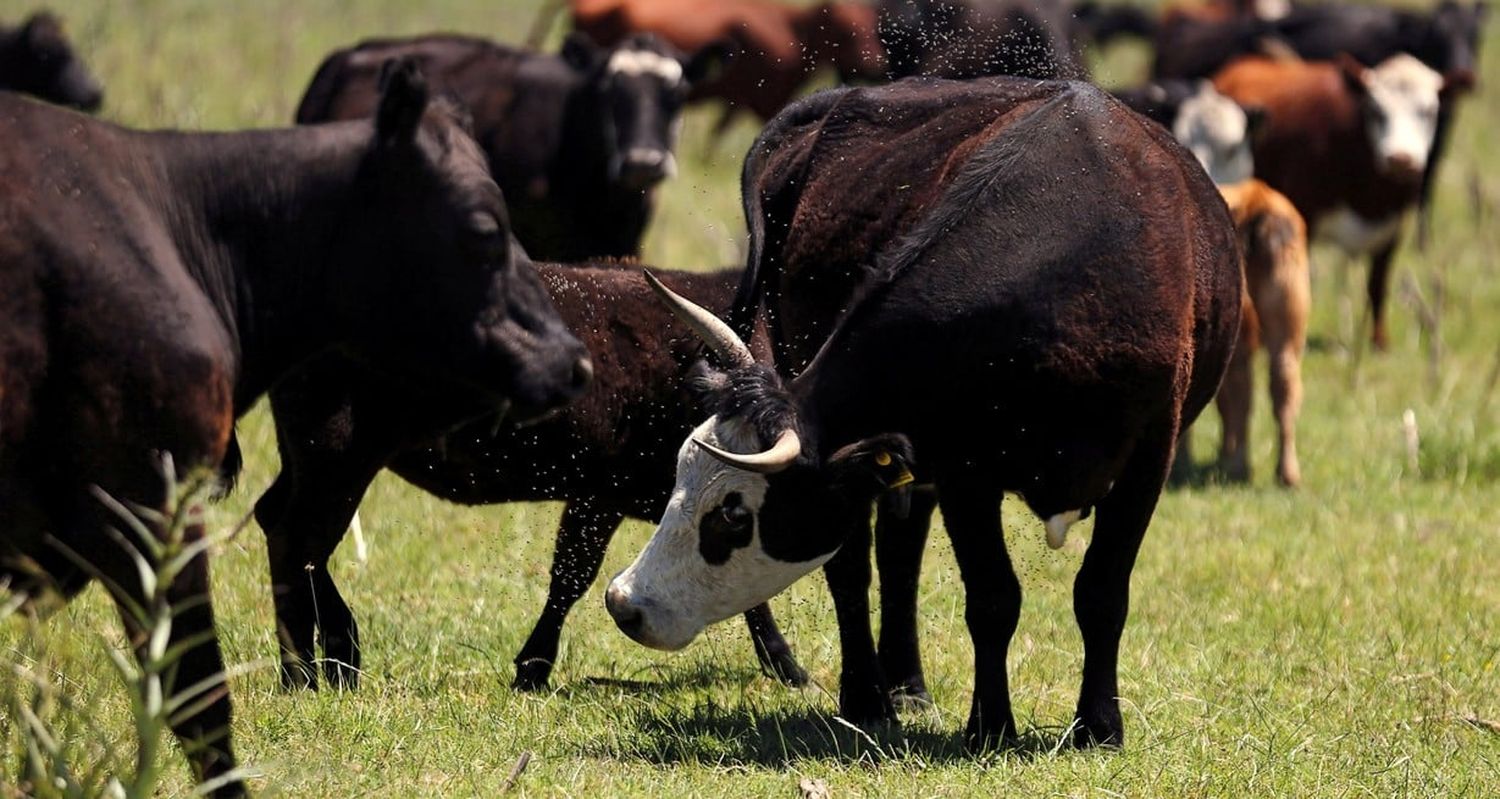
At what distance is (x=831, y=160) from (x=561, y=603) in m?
1.53

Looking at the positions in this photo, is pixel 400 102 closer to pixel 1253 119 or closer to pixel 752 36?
pixel 1253 119

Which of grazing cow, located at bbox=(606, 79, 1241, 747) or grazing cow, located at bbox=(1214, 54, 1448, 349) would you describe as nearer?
grazing cow, located at bbox=(606, 79, 1241, 747)

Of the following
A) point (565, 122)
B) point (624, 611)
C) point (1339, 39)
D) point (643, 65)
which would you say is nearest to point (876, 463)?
point (624, 611)

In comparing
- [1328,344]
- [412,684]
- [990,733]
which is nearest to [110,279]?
[412,684]

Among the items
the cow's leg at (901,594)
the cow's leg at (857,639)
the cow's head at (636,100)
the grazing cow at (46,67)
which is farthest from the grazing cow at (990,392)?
the grazing cow at (46,67)

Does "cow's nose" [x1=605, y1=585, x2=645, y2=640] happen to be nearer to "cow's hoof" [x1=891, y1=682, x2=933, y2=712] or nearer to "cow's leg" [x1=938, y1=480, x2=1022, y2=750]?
"cow's leg" [x1=938, y1=480, x2=1022, y2=750]

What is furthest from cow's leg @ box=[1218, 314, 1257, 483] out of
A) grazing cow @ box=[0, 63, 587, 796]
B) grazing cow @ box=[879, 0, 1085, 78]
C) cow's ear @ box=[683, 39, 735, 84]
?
grazing cow @ box=[0, 63, 587, 796]

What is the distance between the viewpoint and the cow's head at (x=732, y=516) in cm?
545

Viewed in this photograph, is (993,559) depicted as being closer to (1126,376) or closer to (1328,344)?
(1126,376)

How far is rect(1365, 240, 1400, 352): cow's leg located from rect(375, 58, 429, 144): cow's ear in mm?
10522

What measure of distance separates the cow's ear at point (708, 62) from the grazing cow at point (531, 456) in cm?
753

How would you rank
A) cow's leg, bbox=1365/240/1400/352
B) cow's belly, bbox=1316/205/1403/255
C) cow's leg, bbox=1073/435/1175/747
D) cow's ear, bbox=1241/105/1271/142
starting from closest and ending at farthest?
cow's leg, bbox=1073/435/1175/747 → cow's ear, bbox=1241/105/1271/142 → cow's leg, bbox=1365/240/1400/352 → cow's belly, bbox=1316/205/1403/255

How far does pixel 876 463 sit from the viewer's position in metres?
5.34

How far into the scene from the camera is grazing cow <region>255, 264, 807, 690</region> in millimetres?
6180
